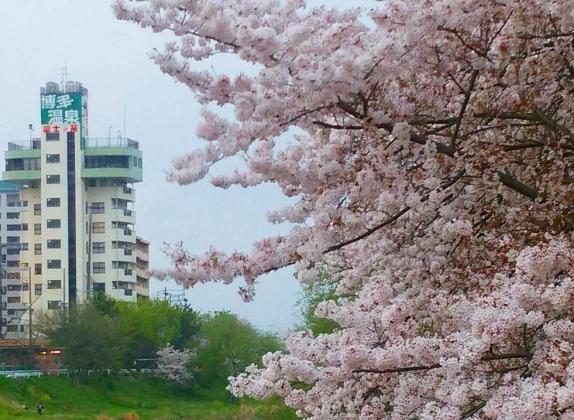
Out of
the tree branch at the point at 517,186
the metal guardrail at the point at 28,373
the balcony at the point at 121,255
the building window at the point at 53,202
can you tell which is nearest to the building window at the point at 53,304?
the balcony at the point at 121,255

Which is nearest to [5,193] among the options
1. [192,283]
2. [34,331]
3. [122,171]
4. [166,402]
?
[122,171]

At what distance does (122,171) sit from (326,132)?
61177 millimetres

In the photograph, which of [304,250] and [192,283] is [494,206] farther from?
[192,283]

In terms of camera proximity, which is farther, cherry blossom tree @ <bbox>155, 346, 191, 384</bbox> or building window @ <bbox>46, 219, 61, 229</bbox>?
building window @ <bbox>46, 219, 61, 229</bbox>

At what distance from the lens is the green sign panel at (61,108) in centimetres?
6531

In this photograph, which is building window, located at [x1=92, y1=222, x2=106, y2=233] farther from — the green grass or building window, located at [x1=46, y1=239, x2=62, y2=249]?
the green grass

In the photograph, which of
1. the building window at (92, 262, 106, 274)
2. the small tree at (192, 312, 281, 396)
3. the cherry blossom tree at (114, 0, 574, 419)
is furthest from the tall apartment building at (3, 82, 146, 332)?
the cherry blossom tree at (114, 0, 574, 419)

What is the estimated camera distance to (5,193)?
79750 millimetres

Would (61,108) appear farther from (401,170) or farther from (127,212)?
(401,170)

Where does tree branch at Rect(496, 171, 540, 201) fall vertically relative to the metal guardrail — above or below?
below

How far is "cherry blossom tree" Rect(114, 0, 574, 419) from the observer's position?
475 cm

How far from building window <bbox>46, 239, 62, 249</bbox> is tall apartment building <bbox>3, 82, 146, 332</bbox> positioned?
0.19ft

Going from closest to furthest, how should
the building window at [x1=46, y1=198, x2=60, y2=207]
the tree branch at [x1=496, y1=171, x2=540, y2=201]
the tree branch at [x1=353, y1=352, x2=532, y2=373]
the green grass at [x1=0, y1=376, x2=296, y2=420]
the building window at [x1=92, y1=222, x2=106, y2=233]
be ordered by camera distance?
the tree branch at [x1=353, y1=352, x2=532, y2=373]
the tree branch at [x1=496, y1=171, x2=540, y2=201]
the green grass at [x1=0, y1=376, x2=296, y2=420]
the building window at [x1=46, y1=198, x2=60, y2=207]
the building window at [x1=92, y1=222, x2=106, y2=233]

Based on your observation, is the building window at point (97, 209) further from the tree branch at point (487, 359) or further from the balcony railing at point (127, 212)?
the tree branch at point (487, 359)
